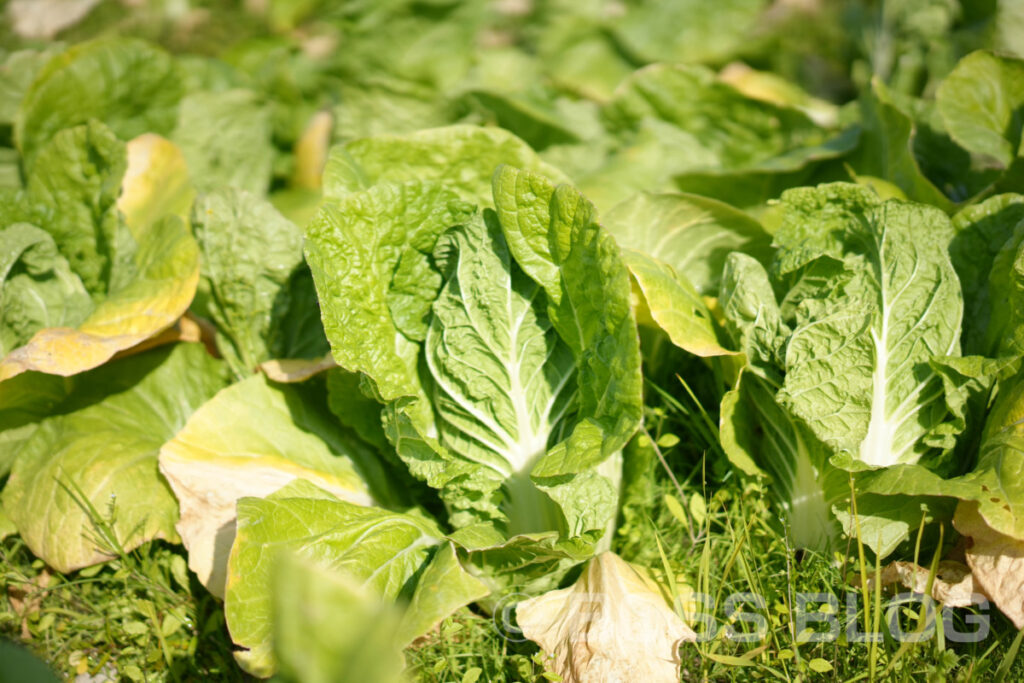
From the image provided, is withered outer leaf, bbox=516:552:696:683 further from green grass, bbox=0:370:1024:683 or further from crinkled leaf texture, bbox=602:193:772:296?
crinkled leaf texture, bbox=602:193:772:296

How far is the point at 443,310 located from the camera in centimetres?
269

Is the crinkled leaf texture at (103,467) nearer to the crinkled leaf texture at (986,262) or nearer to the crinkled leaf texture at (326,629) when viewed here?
the crinkled leaf texture at (326,629)

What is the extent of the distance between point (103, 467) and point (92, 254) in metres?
0.99

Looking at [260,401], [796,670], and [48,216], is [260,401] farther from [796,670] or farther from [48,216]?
[796,670]

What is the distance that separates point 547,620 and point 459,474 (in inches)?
20.1

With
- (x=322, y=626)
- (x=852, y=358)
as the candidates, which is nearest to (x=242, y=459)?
(x=322, y=626)

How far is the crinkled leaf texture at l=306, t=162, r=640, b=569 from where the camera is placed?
2.45m

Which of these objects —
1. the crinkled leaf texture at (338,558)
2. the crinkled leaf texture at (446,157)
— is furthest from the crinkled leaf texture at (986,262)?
the crinkled leaf texture at (338,558)

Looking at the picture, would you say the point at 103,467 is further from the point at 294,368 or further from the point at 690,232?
the point at 690,232

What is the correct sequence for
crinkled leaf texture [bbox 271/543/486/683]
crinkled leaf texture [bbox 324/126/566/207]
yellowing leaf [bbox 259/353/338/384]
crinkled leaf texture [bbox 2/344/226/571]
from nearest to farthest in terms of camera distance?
crinkled leaf texture [bbox 271/543/486/683] → crinkled leaf texture [bbox 2/344/226/571] → yellowing leaf [bbox 259/353/338/384] → crinkled leaf texture [bbox 324/126/566/207]

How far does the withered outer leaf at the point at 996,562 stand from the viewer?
226cm

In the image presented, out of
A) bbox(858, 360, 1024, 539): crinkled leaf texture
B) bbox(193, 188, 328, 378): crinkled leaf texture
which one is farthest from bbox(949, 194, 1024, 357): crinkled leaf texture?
bbox(193, 188, 328, 378): crinkled leaf texture

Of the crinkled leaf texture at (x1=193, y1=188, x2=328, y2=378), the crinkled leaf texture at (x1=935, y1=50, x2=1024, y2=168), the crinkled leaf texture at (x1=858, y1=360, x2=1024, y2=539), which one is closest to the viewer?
the crinkled leaf texture at (x1=858, y1=360, x2=1024, y2=539)

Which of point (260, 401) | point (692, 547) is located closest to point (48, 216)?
point (260, 401)
